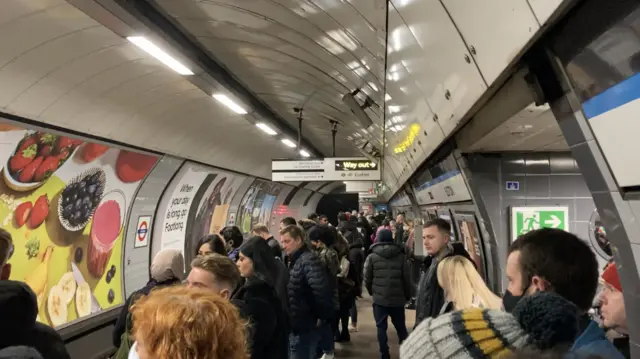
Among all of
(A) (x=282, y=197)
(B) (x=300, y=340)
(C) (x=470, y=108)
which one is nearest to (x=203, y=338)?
(C) (x=470, y=108)

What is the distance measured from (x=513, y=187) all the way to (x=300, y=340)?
3045 mm

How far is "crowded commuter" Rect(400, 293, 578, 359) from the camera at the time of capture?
3.78 feet

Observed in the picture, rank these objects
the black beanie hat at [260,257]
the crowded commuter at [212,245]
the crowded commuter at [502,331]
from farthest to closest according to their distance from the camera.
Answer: the crowded commuter at [212,245]
the black beanie hat at [260,257]
the crowded commuter at [502,331]

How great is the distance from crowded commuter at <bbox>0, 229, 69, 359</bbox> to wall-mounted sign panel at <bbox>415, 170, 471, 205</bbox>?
5149 millimetres

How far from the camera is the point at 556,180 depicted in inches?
251

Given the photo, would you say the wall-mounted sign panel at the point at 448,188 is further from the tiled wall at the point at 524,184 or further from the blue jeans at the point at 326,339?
the blue jeans at the point at 326,339

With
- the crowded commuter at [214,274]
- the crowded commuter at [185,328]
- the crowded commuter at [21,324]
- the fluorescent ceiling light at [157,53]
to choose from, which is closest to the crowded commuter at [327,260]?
the fluorescent ceiling light at [157,53]

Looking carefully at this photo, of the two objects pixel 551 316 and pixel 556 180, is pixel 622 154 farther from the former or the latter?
pixel 556 180

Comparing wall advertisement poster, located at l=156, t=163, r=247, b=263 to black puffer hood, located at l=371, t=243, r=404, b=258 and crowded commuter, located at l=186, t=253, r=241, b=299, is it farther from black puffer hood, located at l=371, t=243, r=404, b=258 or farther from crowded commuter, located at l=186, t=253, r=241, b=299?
crowded commuter, located at l=186, t=253, r=241, b=299

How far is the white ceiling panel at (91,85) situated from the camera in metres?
4.29

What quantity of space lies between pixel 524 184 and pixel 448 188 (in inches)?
71.0

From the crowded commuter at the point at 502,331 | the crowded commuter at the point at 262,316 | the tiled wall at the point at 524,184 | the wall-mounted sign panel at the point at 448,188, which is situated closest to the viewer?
the crowded commuter at the point at 502,331

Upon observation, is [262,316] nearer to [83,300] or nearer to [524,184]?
[524,184]

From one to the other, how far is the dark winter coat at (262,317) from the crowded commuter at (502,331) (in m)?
2.17
